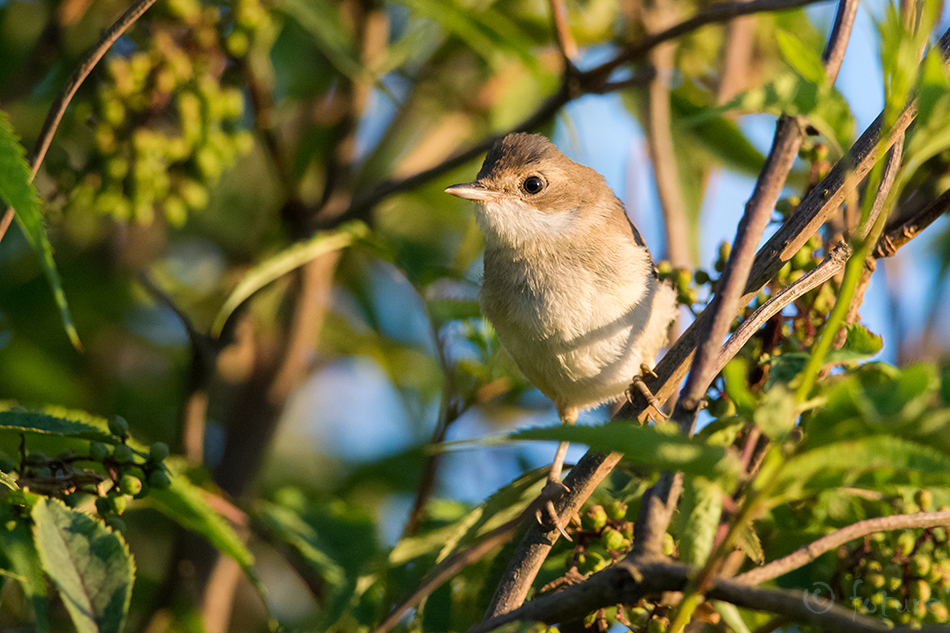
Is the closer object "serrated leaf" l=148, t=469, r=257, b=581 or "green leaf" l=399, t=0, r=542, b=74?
"serrated leaf" l=148, t=469, r=257, b=581

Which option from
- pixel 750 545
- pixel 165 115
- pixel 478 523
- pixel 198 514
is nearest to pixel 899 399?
pixel 750 545

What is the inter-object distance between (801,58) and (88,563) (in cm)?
175

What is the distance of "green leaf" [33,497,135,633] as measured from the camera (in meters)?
1.75

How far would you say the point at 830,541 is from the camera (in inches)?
58.4

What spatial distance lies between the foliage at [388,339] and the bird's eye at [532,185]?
32 cm

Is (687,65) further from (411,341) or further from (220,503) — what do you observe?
(220,503)

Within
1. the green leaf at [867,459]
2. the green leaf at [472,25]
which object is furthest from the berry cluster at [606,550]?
the green leaf at [472,25]

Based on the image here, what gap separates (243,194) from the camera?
5238 mm

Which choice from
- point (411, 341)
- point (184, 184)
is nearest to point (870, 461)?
point (184, 184)

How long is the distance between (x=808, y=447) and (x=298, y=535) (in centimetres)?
205

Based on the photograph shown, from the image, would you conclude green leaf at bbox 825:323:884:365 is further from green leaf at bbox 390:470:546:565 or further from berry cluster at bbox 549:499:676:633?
green leaf at bbox 390:470:546:565

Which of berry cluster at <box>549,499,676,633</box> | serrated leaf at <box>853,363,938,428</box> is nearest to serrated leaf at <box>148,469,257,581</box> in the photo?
berry cluster at <box>549,499,676,633</box>

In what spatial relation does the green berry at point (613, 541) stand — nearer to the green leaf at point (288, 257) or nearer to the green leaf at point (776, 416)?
the green leaf at point (776, 416)

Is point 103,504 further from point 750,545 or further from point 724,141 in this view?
point 724,141
